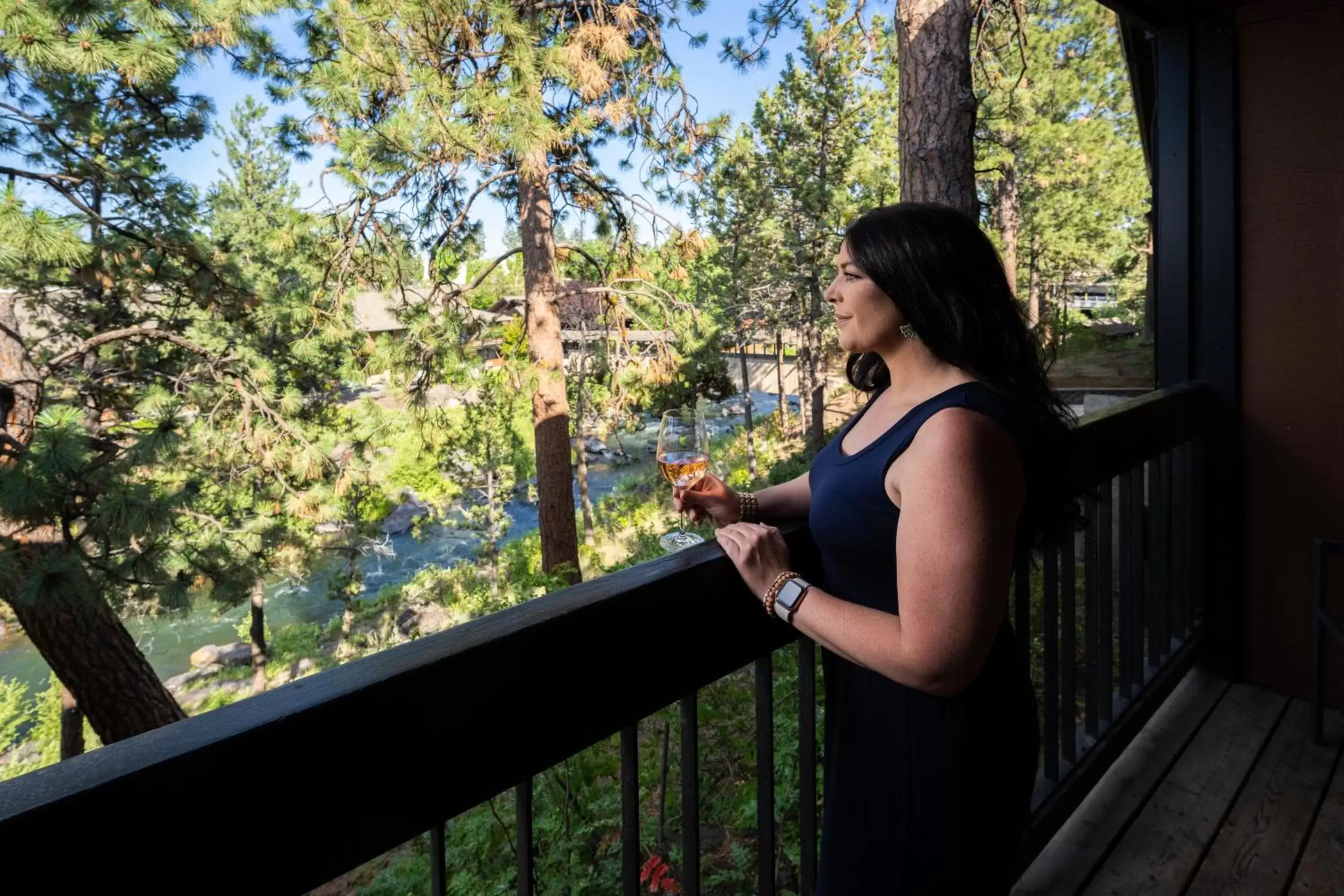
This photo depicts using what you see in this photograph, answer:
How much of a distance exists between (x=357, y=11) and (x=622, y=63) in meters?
2.35

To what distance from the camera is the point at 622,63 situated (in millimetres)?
7383

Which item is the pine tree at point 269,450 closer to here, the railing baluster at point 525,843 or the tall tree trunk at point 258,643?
the tall tree trunk at point 258,643

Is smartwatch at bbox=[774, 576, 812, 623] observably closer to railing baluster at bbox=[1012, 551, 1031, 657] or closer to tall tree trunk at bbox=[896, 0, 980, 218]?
railing baluster at bbox=[1012, 551, 1031, 657]

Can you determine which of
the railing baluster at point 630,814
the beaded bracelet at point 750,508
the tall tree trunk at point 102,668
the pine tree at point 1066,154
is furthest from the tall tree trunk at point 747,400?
the railing baluster at point 630,814

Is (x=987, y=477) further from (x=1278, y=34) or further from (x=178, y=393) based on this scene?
(x=178, y=393)

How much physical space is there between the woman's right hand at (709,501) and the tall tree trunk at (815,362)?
48.1ft

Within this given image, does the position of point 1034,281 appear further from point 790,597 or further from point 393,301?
point 790,597

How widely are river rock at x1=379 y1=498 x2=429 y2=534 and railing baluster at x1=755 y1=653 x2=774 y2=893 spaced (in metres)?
21.1

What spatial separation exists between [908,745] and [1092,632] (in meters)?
1.10

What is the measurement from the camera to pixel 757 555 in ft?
3.35

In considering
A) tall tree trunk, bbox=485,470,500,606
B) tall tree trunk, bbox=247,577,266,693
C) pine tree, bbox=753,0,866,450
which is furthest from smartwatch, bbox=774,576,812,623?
tall tree trunk, bbox=485,470,500,606

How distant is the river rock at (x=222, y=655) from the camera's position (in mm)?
15203

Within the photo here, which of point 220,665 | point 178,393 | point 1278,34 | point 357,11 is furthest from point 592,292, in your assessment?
point 220,665

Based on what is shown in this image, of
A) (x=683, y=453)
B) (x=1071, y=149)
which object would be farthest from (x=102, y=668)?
(x=1071, y=149)
